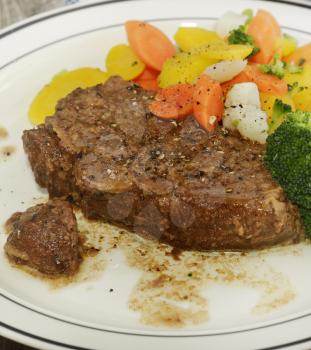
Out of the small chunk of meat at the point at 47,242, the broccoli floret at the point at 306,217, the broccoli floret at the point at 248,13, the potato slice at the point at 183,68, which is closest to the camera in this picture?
the small chunk of meat at the point at 47,242

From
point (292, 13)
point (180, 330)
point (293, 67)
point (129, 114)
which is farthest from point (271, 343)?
point (292, 13)

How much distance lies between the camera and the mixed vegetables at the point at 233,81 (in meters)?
4.58

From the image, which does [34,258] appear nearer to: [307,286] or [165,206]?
[165,206]

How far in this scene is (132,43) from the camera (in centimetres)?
625

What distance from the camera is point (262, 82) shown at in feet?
17.4

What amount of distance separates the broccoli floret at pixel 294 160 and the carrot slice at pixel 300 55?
1.74 meters

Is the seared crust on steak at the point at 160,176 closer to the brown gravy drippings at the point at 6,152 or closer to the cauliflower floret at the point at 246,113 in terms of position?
the cauliflower floret at the point at 246,113

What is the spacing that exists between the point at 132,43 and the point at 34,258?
9.27 feet

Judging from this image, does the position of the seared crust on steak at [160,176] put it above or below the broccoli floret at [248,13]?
below

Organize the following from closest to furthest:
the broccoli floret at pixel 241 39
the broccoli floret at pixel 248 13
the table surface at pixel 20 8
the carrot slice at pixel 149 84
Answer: the broccoli floret at pixel 241 39 → the carrot slice at pixel 149 84 → the broccoli floret at pixel 248 13 → the table surface at pixel 20 8

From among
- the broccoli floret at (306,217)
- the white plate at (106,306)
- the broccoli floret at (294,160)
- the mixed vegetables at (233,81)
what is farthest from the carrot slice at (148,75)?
the broccoli floret at (306,217)

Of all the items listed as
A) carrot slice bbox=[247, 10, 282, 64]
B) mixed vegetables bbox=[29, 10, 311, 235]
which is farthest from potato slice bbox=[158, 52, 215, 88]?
carrot slice bbox=[247, 10, 282, 64]

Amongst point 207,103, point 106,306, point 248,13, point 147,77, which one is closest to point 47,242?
point 106,306

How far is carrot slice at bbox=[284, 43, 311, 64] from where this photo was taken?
20.4 feet
